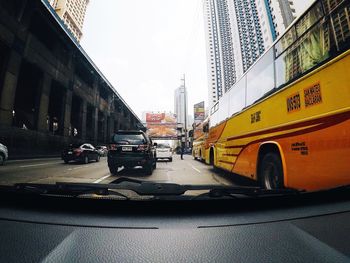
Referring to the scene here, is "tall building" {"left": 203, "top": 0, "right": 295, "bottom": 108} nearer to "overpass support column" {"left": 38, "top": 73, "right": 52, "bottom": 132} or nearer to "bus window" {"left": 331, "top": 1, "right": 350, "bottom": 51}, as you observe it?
"overpass support column" {"left": 38, "top": 73, "right": 52, "bottom": 132}

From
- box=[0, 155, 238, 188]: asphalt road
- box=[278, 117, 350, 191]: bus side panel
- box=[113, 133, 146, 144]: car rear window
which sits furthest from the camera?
Result: box=[113, 133, 146, 144]: car rear window

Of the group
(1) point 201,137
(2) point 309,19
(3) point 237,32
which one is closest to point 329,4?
(2) point 309,19

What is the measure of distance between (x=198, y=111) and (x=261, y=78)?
62499mm

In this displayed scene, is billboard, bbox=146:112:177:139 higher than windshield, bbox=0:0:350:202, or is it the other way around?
billboard, bbox=146:112:177:139

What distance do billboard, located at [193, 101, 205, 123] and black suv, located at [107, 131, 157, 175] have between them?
5714 centimetres

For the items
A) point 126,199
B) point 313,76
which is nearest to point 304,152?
point 313,76

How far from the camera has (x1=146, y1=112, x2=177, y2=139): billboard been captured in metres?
60.2

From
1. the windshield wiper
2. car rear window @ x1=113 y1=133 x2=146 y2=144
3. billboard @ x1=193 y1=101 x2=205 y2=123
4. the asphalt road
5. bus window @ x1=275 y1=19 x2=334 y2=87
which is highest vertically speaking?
billboard @ x1=193 y1=101 x2=205 y2=123

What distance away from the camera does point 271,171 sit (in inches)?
178

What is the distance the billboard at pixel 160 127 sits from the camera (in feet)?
198

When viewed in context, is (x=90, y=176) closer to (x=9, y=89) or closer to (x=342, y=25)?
(x=342, y=25)

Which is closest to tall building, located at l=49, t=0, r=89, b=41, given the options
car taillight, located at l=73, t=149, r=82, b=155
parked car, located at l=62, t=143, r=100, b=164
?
parked car, located at l=62, t=143, r=100, b=164

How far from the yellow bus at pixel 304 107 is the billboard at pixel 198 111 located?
198ft

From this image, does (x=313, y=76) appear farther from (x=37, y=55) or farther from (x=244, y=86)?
(x=37, y=55)
